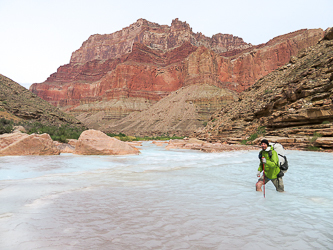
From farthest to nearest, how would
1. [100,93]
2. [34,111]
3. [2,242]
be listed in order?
1. [100,93]
2. [34,111]
3. [2,242]

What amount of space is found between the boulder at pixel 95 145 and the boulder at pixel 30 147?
5.25 feet

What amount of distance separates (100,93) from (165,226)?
4666 inches

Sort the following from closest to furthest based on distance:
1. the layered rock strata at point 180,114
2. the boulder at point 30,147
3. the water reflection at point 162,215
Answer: the water reflection at point 162,215 → the boulder at point 30,147 → the layered rock strata at point 180,114

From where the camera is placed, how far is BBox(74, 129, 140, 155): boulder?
12.6 m

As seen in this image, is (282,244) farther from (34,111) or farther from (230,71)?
(230,71)

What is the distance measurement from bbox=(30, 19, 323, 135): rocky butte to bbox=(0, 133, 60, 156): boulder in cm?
7229

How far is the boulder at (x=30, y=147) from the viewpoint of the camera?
10.5 meters

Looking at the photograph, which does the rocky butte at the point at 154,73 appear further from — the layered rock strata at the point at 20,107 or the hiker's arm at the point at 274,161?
the hiker's arm at the point at 274,161

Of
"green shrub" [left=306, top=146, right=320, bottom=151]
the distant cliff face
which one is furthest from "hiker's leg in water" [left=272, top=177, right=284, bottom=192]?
the distant cliff face

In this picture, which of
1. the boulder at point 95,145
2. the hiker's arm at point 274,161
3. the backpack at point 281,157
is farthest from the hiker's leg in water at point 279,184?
the boulder at point 95,145

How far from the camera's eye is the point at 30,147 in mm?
10883

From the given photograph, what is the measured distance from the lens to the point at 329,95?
14.5 meters

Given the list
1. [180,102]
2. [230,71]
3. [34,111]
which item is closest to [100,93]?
[180,102]

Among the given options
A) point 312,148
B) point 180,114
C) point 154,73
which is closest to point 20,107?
point 312,148
